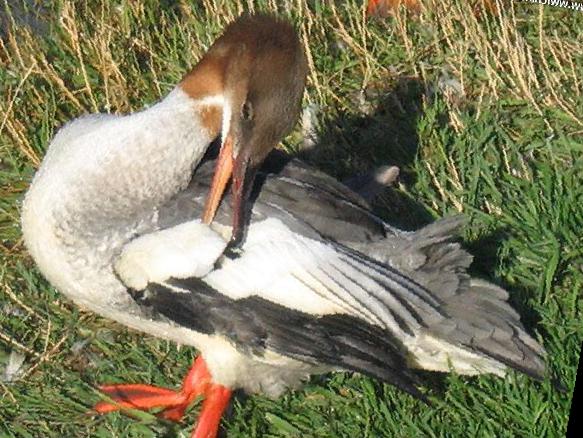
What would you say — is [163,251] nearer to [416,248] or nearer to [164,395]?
[164,395]

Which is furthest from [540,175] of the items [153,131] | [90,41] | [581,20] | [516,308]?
[90,41]

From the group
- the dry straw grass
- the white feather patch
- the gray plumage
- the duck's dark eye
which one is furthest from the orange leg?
the dry straw grass

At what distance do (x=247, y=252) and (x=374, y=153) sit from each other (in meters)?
1.67

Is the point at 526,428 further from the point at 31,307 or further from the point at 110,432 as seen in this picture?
the point at 31,307

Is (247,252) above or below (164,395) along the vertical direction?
above

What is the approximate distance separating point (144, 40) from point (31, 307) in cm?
176

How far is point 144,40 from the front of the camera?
639 centimetres

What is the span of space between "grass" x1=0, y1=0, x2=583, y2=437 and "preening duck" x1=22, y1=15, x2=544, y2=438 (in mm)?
166

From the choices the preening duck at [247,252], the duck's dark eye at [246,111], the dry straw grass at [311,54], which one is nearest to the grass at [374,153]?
the dry straw grass at [311,54]

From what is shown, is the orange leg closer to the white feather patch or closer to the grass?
the grass

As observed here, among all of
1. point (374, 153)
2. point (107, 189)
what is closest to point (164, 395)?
point (107, 189)

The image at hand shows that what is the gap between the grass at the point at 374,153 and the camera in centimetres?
458

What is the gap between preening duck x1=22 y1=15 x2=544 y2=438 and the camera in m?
4.25

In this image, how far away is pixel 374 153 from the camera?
582 cm
